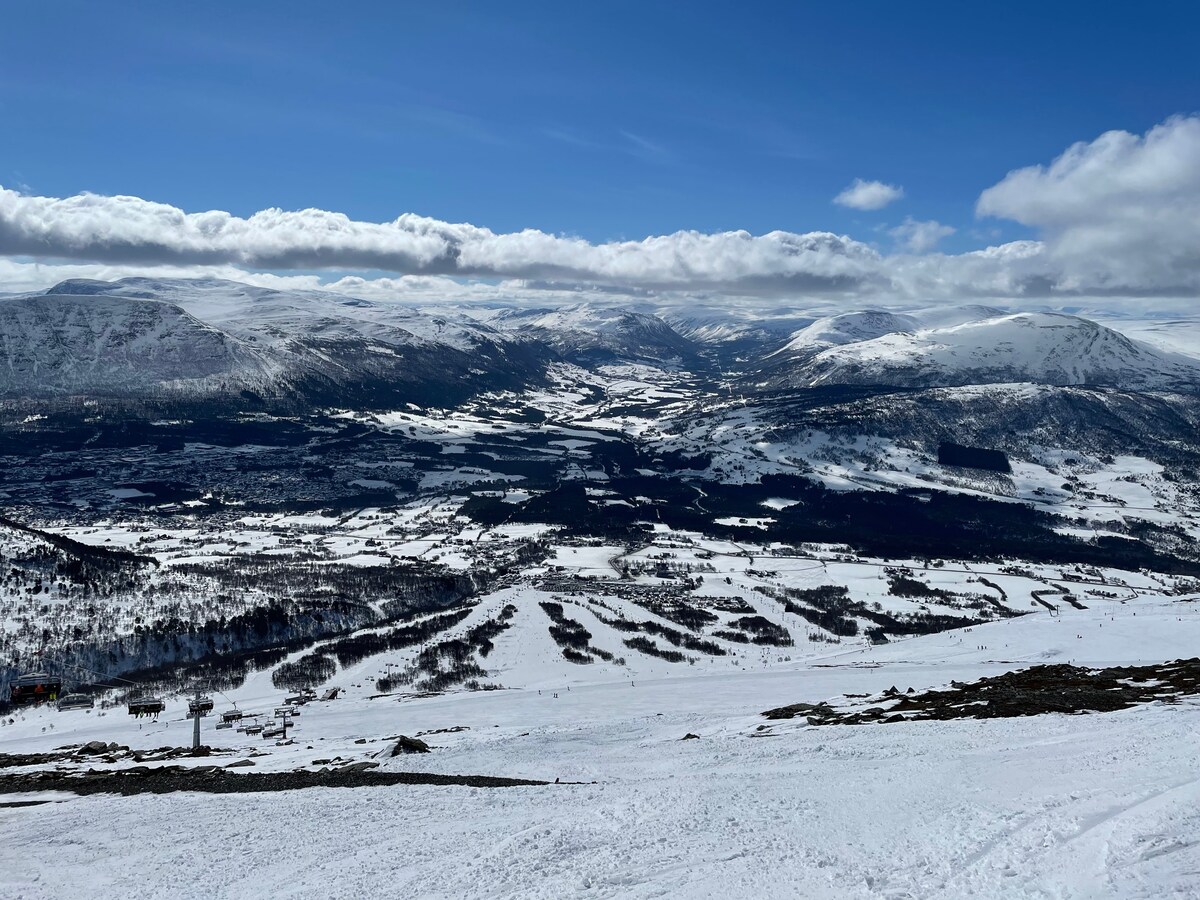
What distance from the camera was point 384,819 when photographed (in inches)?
1216

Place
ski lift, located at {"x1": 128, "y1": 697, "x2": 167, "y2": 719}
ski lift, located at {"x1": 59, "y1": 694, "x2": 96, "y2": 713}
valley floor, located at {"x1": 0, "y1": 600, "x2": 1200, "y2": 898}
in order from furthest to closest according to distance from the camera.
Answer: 1. ski lift, located at {"x1": 59, "y1": 694, "x2": 96, "y2": 713}
2. ski lift, located at {"x1": 128, "y1": 697, "x2": 167, "y2": 719}
3. valley floor, located at {"x1": 0, "y1": 600, "x2": 1200, "y2": 898}

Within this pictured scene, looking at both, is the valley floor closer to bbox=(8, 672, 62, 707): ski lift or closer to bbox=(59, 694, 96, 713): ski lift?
bbox=(8, 672, 62, 707): ski lift

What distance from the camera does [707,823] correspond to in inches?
1061

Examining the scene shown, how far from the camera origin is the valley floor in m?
21.6

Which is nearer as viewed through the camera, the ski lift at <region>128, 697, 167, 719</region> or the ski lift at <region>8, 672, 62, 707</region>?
the ski lift at <region>8, 672, 62, 707</region>

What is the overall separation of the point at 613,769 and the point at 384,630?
117341 mm

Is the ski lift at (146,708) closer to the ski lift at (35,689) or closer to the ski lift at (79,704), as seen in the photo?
the ski lift at (79,704)

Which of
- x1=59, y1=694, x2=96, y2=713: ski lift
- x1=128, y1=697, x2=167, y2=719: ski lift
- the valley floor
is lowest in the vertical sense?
x1=59, y1=694, x2=96, y2=713: ski lift

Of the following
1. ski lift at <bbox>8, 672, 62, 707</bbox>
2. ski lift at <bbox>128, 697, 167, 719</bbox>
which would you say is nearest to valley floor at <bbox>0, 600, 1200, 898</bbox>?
ski lift at <bbox>8, 672, 62, 707</bbox>

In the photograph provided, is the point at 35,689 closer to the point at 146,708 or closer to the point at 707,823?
the point at 146,708

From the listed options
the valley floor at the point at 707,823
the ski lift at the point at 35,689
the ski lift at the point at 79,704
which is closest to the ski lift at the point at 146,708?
the ski lift at the point at 79,704

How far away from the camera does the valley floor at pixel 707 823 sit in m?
21.6

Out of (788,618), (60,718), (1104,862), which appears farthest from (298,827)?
(788,618)

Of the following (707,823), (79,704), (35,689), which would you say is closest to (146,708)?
(79,704)
